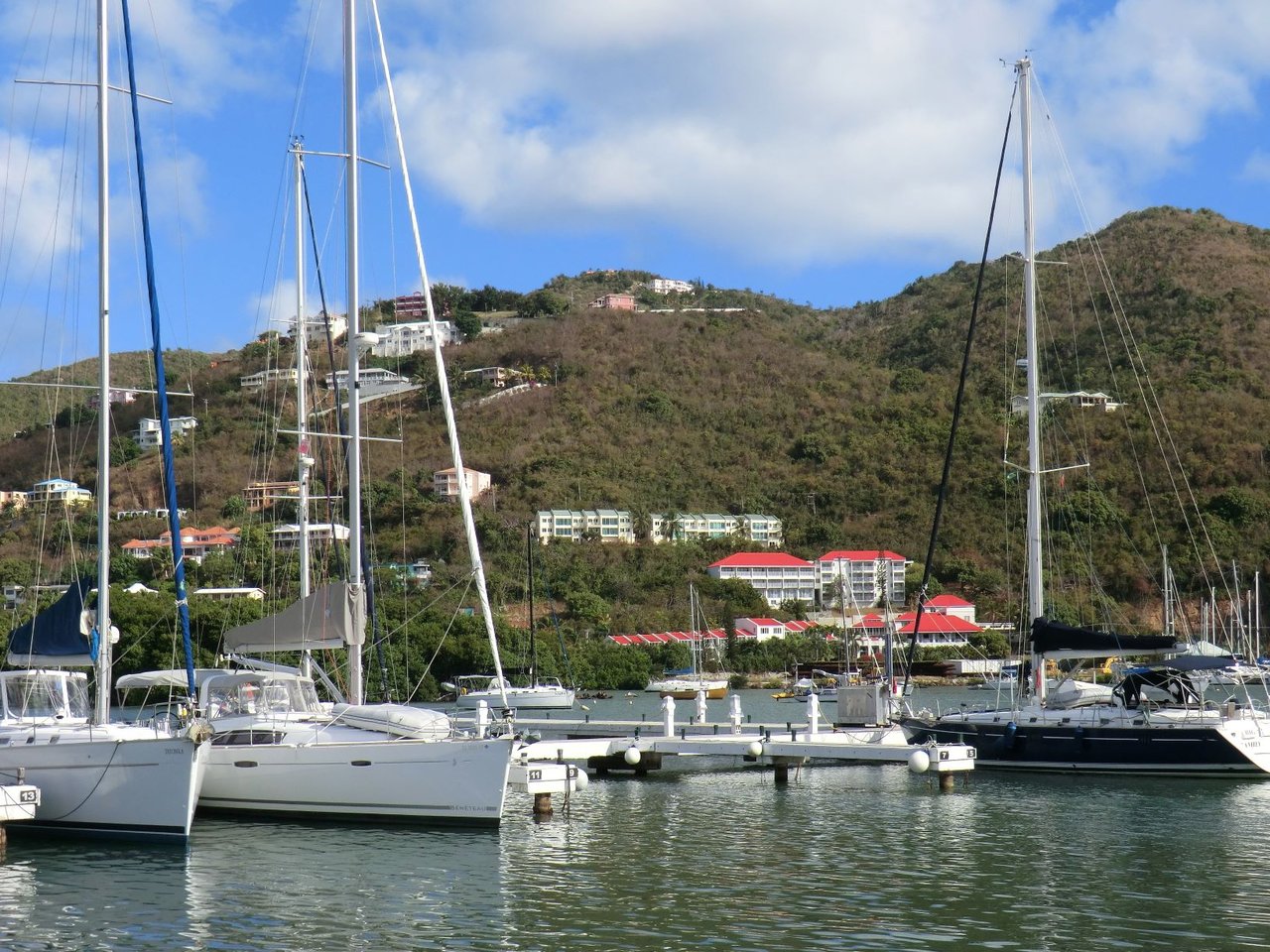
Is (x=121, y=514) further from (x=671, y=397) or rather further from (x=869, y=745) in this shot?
(x=869, y=745)

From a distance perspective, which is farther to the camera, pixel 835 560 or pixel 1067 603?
pixel 835 560

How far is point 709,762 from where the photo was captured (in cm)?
3434

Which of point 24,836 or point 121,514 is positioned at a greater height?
point 121,514

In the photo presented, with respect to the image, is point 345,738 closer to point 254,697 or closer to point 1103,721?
point 254,697

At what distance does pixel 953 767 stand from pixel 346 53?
17726mm

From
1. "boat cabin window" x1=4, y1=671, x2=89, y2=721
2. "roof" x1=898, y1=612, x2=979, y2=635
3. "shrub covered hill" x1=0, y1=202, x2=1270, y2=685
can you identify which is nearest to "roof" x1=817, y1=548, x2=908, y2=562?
"shrub covered hill" x1=0, y1=202, x2=1270, y2=685

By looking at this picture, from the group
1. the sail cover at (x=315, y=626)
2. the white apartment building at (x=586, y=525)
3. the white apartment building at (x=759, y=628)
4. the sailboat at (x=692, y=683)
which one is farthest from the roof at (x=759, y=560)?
the sail cover at (x=315, y=626)

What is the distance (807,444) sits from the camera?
138625 mm

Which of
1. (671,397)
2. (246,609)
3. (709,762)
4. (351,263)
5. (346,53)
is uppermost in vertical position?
(671,397)

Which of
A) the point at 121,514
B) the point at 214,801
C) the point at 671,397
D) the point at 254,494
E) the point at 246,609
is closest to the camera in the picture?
the point at 214,801

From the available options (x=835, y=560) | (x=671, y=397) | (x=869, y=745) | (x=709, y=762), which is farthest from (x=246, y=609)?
(x=671, y=397)

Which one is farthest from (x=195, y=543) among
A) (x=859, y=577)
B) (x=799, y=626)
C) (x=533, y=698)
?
(x=533, y=698)

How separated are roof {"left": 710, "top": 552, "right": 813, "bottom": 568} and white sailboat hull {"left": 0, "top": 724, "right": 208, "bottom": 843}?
3696 inches

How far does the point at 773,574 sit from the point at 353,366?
93831mm
